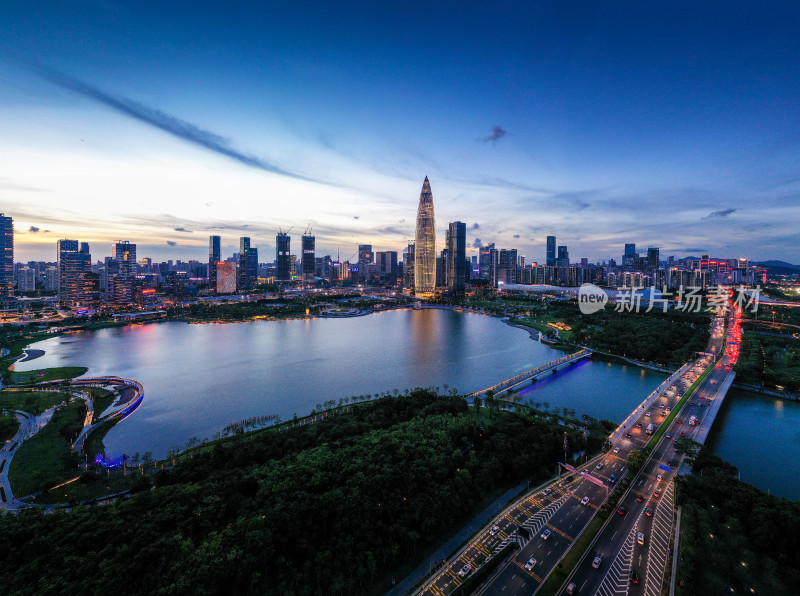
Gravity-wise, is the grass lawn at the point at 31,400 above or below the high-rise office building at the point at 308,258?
below

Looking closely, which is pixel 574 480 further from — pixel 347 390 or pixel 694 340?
pixel 694 340

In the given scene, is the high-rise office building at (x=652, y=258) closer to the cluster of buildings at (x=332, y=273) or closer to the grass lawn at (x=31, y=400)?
the cluster of buildings at (x=332, y=273)

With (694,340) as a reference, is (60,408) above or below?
below

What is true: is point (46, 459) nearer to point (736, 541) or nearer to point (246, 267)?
point (736, 541)

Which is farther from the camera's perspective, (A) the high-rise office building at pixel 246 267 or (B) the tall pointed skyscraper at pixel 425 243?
(A) the high-rise office building at pixel 246 267

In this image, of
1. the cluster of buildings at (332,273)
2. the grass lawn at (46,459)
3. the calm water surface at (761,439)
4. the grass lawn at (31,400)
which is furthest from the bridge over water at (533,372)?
the cluster of buildings at (332,273)

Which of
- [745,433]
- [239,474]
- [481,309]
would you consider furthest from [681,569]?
[481,309]

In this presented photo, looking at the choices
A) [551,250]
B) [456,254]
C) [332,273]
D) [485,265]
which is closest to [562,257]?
[551,250]
